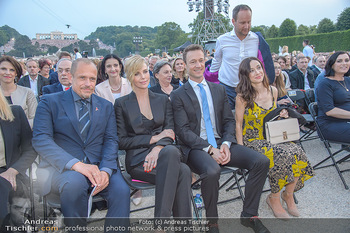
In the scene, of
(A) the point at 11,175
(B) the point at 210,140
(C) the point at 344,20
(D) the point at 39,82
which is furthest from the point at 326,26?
(A) the point at 11,175

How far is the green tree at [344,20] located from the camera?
40631 millimetres

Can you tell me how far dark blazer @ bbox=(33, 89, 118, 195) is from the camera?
2404 millimetres

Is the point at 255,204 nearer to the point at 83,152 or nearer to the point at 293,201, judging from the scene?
the point at 293,201

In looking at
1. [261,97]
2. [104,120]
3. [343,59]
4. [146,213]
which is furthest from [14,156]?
[343,59]

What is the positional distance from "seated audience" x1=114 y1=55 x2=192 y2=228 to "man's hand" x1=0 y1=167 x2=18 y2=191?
1.05 meters

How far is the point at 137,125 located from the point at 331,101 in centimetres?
301

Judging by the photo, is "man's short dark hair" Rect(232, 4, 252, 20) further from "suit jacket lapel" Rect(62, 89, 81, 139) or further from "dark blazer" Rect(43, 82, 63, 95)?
"dark blazer" Rect(43, 82, 63, 95)

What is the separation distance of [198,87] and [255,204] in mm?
1522

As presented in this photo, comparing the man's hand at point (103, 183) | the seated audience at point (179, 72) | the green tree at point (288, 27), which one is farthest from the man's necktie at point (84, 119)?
the green tree at point (288, 27)

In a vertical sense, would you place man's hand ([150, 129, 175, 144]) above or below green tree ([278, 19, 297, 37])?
below

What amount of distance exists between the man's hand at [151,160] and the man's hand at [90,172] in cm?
47

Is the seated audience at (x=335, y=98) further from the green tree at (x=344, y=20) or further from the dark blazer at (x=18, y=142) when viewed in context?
the green tree at (x=344, y=20)

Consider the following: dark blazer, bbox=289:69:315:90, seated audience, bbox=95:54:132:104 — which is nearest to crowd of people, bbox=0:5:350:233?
seated audience, bbox=95:54:132:104

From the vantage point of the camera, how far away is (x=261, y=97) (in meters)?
3.38
